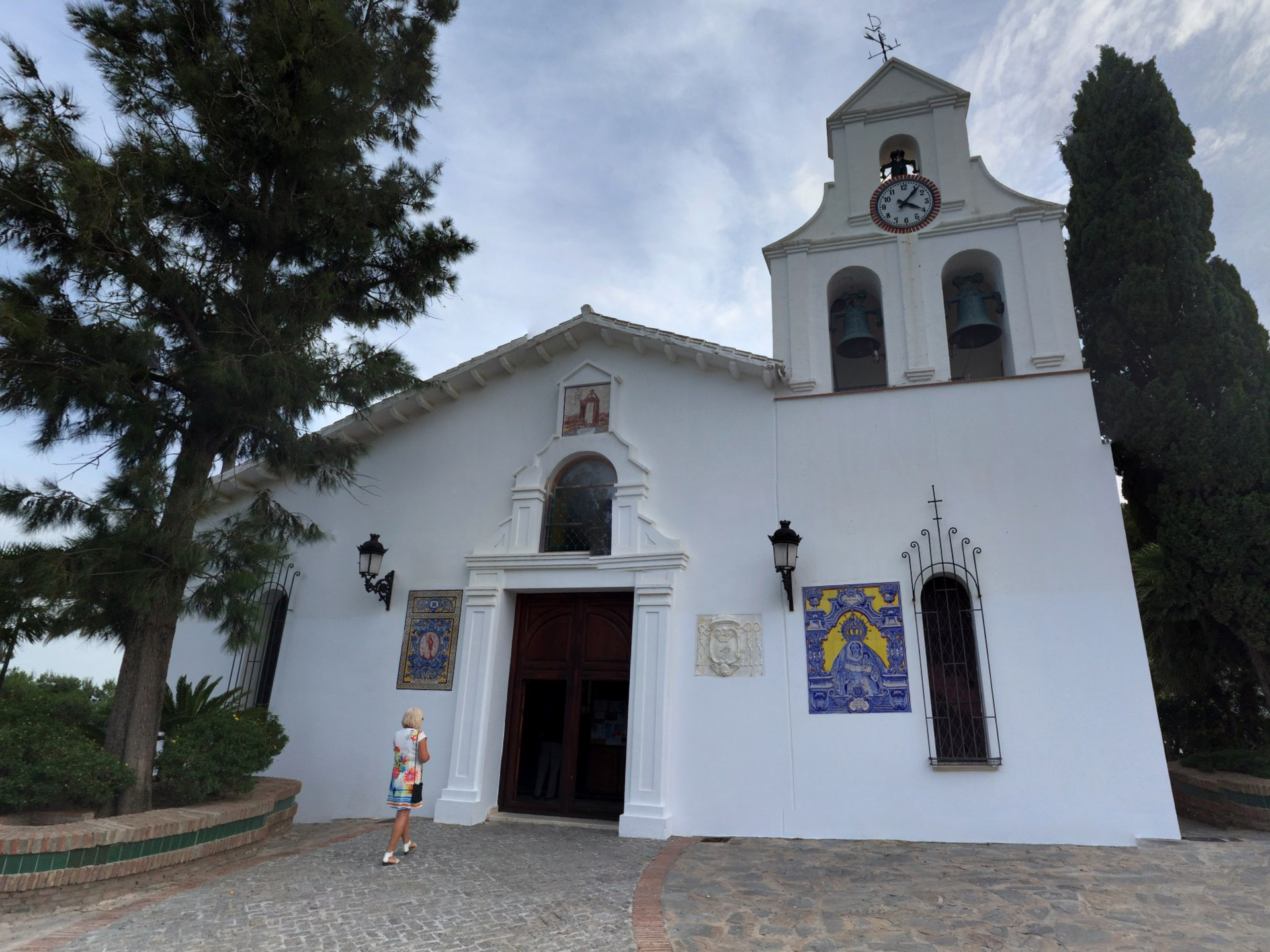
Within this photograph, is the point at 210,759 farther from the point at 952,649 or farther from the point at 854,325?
the point at 854,325

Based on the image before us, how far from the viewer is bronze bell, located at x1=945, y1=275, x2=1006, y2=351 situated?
32.2 ft

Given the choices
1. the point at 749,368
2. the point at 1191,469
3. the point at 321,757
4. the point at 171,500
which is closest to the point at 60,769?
the point at 171,500

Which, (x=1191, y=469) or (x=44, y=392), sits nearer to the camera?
(x=44, y=392)

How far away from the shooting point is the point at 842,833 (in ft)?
26.8

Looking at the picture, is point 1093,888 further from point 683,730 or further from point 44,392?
point 44,392

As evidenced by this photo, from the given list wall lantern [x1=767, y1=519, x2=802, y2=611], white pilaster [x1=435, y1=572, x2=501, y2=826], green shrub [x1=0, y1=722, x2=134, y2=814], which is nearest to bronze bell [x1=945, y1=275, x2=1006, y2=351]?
wall lantern [x1=767, y1=519, x2=802, y2=611]

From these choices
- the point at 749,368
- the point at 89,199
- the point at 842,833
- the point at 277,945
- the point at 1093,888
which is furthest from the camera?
the point at 749,368

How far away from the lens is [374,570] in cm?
1048

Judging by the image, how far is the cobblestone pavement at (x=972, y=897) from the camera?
5.03 meters

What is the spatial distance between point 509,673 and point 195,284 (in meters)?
5.92

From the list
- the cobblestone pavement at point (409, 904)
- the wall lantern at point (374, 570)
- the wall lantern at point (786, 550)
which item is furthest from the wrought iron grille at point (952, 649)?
the wall lantern at point (374, 570)

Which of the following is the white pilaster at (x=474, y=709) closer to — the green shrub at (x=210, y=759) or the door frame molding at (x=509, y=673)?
the door frame molding at (x=509, y=673)

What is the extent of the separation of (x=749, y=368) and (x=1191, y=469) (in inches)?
212

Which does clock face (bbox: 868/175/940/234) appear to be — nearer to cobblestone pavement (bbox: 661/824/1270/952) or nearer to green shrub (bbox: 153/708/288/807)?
cobblestone pavement (bbox: 661/824/1270/952)
